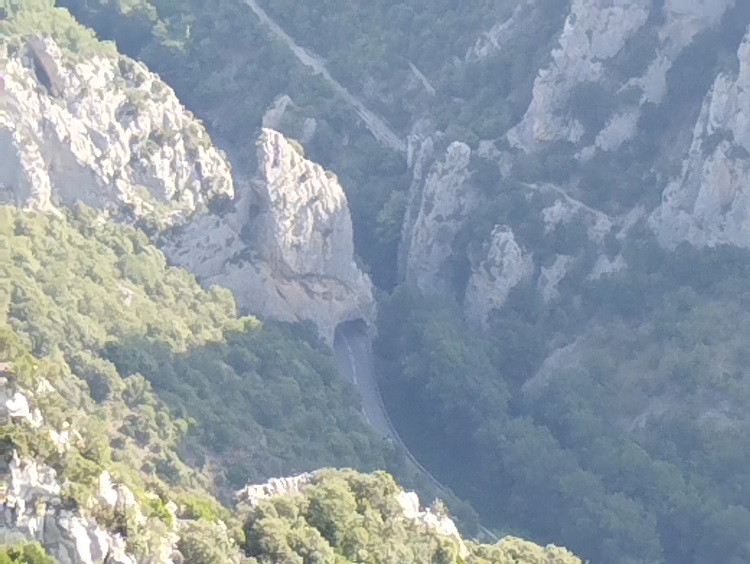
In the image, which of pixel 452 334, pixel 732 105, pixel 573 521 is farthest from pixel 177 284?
pixel 732 105

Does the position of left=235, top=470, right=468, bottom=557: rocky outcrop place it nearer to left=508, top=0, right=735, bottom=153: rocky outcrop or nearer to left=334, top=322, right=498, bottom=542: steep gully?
left=334, top=322, right=498, bottom=542: steep gully

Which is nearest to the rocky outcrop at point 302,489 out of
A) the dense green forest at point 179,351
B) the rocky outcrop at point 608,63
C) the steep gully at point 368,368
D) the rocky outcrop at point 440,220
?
the dense green forest at point 179,351

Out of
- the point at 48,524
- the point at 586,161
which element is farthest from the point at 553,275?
the point at 48,524

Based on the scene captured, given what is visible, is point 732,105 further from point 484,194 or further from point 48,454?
point 48,454

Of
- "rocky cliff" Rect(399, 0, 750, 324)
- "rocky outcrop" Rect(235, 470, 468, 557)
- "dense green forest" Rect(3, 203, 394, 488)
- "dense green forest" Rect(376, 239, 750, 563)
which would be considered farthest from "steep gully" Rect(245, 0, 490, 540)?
"rocky outcrop" Rect(235, 470, 468, 557)

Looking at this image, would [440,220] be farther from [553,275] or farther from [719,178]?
[719,178]

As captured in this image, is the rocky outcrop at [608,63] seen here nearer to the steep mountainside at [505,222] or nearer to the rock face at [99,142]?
the steep mountainside at [505,222]

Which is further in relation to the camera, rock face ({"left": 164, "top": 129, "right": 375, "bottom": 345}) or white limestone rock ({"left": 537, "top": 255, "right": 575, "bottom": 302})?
white limestone rock ({"left": 537, "top": 255, "right": 575, "bottom": 302})

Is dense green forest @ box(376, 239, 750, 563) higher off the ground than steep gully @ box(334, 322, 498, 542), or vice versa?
dense green forest @ box(376, 239, 750, 563)
